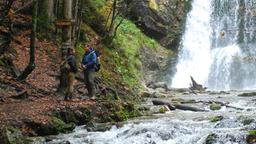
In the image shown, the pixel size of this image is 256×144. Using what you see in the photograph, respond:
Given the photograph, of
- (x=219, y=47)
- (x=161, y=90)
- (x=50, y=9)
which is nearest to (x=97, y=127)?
(x=50, y=9)

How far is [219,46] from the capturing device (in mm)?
38656

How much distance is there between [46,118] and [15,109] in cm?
103

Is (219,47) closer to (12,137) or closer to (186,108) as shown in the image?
(186,108)

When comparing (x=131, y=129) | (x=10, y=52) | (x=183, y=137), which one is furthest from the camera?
(x=10, y=52)

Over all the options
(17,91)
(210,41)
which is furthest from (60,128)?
(210,41)

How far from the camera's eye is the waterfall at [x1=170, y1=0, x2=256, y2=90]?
117 feet

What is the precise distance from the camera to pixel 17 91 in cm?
1442

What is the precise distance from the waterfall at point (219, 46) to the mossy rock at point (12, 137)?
2455cm

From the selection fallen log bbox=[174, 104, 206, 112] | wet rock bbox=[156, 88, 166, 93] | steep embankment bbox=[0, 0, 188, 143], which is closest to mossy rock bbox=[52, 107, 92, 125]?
steep embankment bbox=[0, 0, 188, 143]

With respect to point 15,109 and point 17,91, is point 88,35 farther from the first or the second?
point 15,109

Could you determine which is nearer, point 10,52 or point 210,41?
point 10,52

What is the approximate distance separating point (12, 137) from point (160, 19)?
26.8 m

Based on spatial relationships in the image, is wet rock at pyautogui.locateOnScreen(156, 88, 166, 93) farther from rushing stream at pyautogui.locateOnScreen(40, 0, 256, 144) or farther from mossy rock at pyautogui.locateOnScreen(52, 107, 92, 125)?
mossy rock at pyautogui.locateOnScreen(52, 107, 92, 125)

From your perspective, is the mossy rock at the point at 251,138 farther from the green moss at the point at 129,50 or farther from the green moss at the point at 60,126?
the green moss at the point at 129,50
